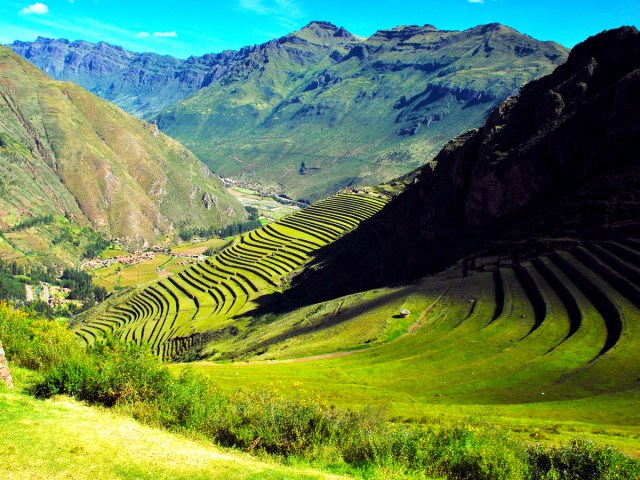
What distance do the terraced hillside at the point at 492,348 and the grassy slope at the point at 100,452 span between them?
16.9 meters

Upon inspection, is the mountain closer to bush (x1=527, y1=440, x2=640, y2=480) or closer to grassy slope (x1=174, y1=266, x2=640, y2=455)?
grassy slope (x1=174, y1=266, x2=640, y2=455)

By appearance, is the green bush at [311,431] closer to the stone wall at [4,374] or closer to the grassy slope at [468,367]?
the stone wall at [4,374]

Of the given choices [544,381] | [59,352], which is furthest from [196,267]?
[544,381]

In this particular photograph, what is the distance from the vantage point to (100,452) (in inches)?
1055

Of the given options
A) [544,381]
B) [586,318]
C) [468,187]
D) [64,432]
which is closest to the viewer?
[64,432]

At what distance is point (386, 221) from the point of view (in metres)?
150

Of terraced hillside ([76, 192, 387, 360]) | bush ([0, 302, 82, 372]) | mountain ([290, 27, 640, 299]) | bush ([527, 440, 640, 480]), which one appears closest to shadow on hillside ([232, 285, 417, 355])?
mountain ([290, 27, 640, 299])

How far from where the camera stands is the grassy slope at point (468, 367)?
42344 mm

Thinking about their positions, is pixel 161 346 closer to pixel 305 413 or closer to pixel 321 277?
pixel 321 277

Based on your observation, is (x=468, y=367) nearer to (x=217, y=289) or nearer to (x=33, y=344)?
(x=33, y=344)

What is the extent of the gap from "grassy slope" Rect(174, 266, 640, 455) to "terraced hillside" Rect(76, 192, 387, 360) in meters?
48.6

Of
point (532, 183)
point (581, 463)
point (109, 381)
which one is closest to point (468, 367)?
point (581, 463)

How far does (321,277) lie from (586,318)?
3396 inches

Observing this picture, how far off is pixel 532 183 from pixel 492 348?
55790 mm
